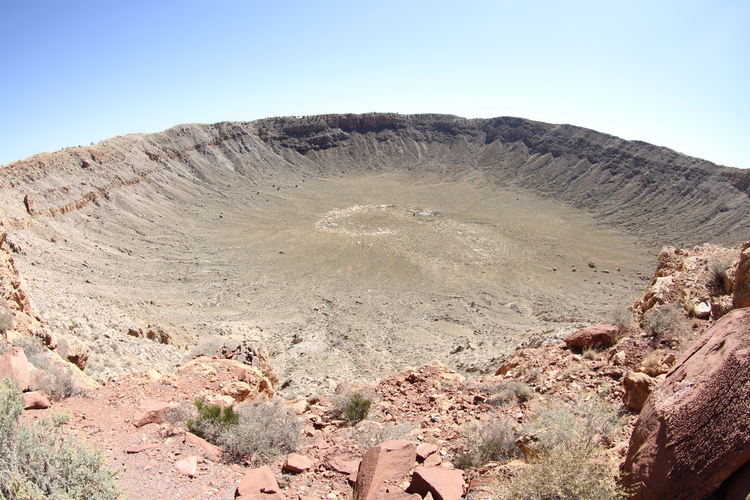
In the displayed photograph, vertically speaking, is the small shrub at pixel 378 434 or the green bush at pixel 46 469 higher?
the green bush at pixel 46 469

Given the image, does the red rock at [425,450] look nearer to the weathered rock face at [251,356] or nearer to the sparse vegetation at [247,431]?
the sparse vegetation at [247,431]

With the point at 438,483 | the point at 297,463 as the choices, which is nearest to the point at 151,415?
the point at 297,463

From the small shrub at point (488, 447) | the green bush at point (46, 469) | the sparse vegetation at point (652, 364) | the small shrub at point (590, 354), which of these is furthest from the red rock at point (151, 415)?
the small shrub at point (590, 354)

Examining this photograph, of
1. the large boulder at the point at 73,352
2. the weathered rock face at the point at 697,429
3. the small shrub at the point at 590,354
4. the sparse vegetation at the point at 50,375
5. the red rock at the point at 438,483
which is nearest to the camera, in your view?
the weathered rock face at the point at 697,429

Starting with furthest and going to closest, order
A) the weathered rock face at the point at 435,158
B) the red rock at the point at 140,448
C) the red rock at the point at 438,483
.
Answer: the weathered rock face at the point at 435,158 → the red rock at the point at 140,448 → the red rock at the point at 438,483

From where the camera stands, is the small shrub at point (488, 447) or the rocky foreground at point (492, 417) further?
the small shrub at point (488, 447)

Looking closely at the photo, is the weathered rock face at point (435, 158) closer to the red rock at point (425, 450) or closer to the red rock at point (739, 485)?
the red rock at point (425, 450)

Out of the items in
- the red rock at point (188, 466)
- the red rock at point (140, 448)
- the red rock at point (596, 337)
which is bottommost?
the red rock at point (188, 466)

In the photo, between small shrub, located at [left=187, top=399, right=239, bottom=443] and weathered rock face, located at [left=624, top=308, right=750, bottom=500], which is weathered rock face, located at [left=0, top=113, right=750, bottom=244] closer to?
small shrub, located at [left=187, top=399, right=239, bottom=443]
